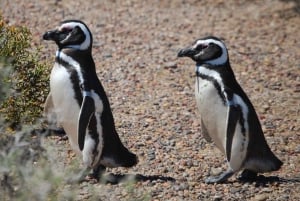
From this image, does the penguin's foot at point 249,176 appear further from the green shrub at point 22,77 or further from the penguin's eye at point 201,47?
the green shrub at point 22,77

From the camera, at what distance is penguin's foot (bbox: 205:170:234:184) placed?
226 inches

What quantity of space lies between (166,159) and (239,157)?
2.19 ft

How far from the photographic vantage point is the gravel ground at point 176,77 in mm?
5730

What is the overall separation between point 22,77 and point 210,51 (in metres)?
1.54

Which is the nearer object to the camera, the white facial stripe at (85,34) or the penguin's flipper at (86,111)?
the penguin's flipper at (86,111)

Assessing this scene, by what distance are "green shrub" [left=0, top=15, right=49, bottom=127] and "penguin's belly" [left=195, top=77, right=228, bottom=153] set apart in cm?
132

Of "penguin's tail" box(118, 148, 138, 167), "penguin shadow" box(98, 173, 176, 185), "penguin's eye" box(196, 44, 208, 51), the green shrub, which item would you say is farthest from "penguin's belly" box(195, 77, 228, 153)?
the green shrub

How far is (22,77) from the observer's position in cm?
612

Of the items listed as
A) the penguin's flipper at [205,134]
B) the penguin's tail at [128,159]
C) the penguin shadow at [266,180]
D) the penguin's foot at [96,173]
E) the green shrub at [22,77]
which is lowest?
the penguin shadow at [266,180]

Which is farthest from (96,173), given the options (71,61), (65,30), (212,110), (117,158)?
(65,30)

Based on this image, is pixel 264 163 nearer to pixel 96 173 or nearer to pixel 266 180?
pixel 266 180

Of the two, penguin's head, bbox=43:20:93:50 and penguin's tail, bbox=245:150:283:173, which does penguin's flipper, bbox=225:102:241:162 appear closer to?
penguin's tail, bbox=245:150:283:173

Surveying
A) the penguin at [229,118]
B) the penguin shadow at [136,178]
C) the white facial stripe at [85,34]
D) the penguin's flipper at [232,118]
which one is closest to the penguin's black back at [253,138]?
the penguin at [229,118]

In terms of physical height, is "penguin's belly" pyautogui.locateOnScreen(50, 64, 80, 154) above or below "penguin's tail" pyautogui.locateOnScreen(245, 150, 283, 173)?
above
